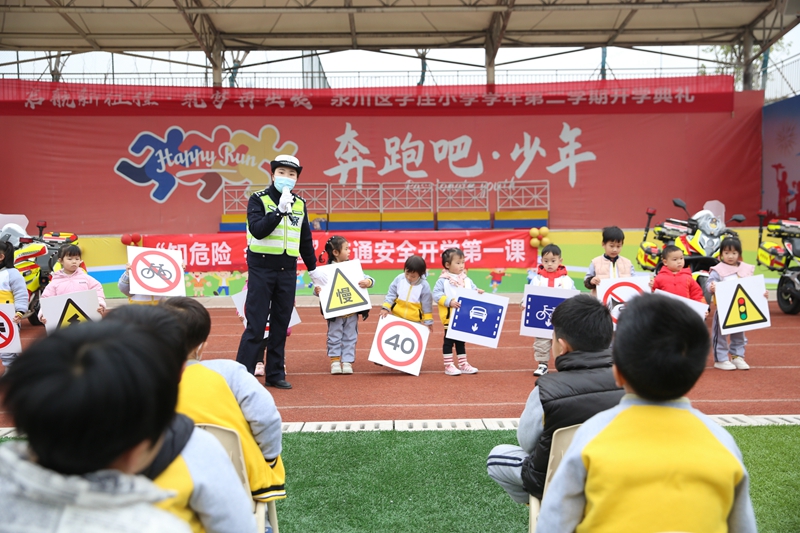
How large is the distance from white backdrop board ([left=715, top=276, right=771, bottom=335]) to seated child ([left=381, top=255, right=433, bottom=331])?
262 cm

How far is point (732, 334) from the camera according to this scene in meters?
Result: 6.50

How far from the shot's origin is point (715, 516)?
1.45 meters

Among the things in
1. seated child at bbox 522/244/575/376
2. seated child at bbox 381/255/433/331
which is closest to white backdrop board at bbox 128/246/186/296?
seated child at bbox 381/255/433/331

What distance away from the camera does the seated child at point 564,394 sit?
7.04ft

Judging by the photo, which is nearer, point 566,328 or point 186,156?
point 566,328

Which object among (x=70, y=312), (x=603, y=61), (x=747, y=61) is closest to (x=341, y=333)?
(x=70, y=312)

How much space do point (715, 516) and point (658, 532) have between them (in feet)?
0.44

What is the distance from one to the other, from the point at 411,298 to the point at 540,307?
1202 millimetres

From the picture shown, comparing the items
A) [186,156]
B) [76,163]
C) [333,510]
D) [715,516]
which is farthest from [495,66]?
[715,516]

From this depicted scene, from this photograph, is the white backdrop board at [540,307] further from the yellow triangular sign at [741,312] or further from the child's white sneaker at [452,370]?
the yellow triangular sign at [741,312]

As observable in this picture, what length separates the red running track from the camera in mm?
4949

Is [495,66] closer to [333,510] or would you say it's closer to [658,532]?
[333,510]

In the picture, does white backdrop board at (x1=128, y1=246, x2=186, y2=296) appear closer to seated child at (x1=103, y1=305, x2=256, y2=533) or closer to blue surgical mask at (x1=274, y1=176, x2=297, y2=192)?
blue surgical mask at (x1=274, y1=176, x2=297, y2=192)

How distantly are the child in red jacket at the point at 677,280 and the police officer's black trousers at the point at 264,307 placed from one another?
323 cm
